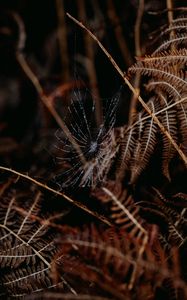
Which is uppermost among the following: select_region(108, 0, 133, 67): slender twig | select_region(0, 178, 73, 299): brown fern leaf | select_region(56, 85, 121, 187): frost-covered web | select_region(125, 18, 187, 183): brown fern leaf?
select_region(108, 0, 133, 67): slender twig

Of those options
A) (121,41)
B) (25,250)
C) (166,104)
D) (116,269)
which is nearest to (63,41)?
(121,41)

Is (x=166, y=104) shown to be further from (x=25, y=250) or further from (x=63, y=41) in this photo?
(x=63, y=41)

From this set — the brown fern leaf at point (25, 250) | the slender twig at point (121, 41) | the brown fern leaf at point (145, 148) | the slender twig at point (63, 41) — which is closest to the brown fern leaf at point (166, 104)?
the brown fern leaf at point (145, 148)

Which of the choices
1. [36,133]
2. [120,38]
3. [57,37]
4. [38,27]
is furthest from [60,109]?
[38,27]

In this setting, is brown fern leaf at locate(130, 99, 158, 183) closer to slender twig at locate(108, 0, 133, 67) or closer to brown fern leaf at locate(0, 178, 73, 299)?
brown fern leaf at locate(0, 178, 73, 299)

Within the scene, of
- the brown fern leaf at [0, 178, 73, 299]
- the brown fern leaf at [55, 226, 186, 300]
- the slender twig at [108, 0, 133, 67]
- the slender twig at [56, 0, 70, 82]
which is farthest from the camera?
the slender twig at [56, 0, 70, 82]

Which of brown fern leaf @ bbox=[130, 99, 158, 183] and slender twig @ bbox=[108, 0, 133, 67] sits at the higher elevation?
slender twig @ bbox=[108, 0, 133, 67]

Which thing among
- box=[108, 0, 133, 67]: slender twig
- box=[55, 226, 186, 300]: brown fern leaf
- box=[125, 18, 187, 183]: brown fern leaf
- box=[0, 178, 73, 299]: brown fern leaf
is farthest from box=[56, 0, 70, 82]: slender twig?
box=[55, 226, 186, 300]: brown fern leaf

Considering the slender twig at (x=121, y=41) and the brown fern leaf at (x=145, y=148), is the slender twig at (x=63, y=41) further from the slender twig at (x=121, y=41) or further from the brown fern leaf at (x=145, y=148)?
the brown fern leaf at (x=145, y=148)

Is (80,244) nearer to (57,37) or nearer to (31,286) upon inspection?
(31,286)

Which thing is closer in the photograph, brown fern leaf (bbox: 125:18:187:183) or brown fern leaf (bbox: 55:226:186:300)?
brown fern leaf (bbox: 55:226:186:300)

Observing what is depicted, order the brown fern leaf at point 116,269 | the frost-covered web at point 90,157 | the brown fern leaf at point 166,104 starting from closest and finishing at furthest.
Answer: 1. the brown fern leaf at point 116,269
2. the brown fern leaf at point 166,104
3. the frost-covered web at point 90,157
